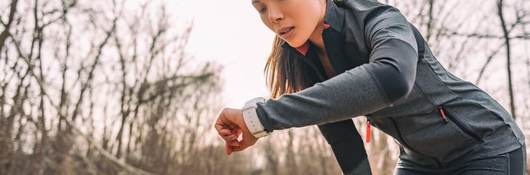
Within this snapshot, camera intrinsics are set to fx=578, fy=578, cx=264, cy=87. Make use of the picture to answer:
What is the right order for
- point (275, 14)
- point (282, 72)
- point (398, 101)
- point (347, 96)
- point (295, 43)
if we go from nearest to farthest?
point (347, 96) → point (398, 101) → point (275, 14) → point (295, 43) → point (282, 72)

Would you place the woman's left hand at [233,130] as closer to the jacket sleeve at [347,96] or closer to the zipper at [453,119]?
the jacket sleeve at [347,96]

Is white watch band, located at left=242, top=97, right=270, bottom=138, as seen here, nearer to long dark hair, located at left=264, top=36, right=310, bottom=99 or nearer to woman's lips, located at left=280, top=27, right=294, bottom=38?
woman's lips, located at left=280, top=27, right=294, bottom=38

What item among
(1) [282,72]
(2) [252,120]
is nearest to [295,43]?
(1) [282,72]

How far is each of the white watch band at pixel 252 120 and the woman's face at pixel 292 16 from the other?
11.6 inches

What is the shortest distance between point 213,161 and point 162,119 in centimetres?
108

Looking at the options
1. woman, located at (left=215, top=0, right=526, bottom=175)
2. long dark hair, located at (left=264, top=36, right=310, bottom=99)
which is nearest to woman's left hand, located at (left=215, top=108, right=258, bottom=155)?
woman, located at (left=215, top=0, right=526, bottom=175)

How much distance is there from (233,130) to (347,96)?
257 mm

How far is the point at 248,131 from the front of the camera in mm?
1017

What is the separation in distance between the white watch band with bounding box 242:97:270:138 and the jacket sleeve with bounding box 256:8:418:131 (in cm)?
1

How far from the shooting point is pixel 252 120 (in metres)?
0.98

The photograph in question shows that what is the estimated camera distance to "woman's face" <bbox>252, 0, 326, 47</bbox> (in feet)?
4.01

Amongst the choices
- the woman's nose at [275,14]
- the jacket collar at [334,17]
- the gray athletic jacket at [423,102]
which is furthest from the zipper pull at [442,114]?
the woman's nose at [275,14]

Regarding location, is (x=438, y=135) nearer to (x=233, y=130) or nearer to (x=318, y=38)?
(x=318, y=38)

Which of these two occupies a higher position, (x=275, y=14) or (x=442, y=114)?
(x=275, y=14)
